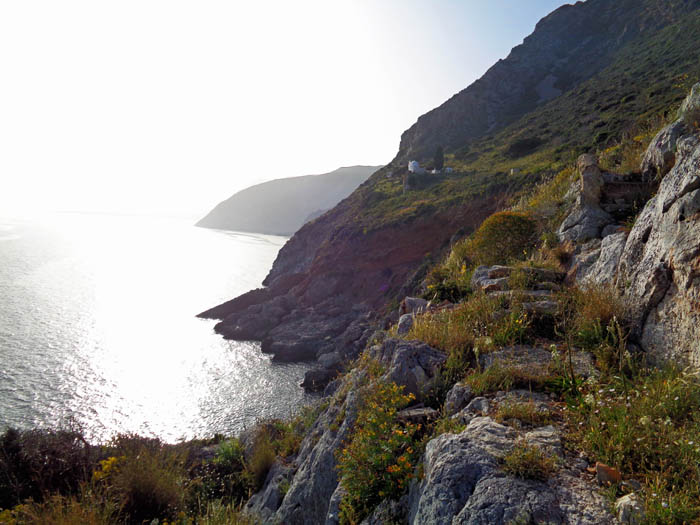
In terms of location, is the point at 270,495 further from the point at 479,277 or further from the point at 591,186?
the point at 591,186

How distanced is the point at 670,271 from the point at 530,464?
112 inches

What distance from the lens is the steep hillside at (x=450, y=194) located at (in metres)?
33.0

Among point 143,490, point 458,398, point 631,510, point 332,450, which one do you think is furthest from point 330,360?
point 631,510

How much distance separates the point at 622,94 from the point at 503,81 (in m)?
47.1

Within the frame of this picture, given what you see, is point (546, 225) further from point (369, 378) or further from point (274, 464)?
point (274, 464)

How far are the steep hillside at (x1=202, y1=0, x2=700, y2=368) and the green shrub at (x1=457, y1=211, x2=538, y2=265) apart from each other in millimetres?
16394

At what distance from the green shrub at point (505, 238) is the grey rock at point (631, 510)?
6682 millimetres

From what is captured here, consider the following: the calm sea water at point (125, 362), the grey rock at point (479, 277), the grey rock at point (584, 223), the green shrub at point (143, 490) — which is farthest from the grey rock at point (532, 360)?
the calm sea water at point (125, 362)

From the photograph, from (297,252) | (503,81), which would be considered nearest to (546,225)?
(297,252)

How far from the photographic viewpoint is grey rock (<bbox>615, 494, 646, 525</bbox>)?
2.03 metres

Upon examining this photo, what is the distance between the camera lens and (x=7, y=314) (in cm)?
4044

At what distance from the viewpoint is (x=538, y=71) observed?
80.3m

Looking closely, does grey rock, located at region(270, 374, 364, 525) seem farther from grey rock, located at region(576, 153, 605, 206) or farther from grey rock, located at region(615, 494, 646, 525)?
grey rock, located at region(576, 153, 605, 206)

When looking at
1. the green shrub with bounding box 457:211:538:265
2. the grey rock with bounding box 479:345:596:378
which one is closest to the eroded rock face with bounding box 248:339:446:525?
the grey rock with bounding box 479:345:596:378
